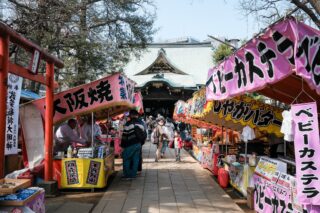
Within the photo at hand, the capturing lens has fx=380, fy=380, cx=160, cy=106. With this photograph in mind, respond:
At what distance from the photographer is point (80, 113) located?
9.66 metres

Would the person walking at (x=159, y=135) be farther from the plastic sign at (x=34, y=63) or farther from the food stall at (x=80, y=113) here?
the plastic sign at (x=34, y=63)

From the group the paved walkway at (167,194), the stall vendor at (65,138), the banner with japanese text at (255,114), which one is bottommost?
the paved walkway at (167,194)

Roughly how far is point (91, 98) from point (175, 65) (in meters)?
29.8

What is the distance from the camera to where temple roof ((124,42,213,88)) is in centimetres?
3581

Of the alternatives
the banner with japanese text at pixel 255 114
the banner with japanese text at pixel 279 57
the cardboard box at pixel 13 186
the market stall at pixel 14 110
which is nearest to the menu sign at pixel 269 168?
the banner with japanese text at pixel 279 57

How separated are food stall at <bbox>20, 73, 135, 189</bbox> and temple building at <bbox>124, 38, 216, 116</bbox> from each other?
20.7 metres

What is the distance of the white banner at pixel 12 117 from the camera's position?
334 inches

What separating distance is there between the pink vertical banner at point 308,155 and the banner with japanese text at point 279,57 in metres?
0.37

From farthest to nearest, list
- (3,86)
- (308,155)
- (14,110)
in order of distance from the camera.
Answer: (14,110), (3,86), (308,155)

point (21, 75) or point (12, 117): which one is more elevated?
point (21, 75)

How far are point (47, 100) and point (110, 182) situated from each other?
328 cm

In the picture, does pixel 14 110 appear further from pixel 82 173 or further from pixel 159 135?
pixel 159 135

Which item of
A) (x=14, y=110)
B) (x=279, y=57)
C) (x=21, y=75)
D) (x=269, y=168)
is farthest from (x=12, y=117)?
(x=279, y=57)

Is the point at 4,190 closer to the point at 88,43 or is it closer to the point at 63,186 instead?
the point at 63,186
